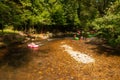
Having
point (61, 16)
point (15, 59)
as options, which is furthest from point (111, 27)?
point (61, 16)

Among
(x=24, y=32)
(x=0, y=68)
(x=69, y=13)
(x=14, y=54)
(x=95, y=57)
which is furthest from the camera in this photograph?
(x=69, y=13)

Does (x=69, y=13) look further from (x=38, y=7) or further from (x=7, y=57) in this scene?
(x=7, y=57)

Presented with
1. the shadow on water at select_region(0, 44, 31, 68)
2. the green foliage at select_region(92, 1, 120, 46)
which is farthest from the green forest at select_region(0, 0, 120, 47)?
the shadow on water at select_region(0, 44, 31, 68)

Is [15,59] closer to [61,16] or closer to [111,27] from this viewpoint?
[111,27]

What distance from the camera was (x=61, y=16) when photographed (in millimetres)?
43781

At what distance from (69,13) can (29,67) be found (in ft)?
103

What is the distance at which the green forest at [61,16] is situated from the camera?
25344mm

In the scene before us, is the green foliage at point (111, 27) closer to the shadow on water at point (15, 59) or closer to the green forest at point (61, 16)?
the green forest at point (61, 16)

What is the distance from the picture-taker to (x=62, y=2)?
156 feet

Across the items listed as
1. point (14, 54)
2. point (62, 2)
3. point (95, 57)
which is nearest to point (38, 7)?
point (62, 2)

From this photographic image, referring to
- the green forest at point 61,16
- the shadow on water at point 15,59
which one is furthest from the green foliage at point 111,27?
the shadow on water at point 15,59

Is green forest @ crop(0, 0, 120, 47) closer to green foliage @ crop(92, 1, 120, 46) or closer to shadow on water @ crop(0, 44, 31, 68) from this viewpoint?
green foliage @ crop(92, 1, 120, 46)

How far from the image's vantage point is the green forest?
25.3 m

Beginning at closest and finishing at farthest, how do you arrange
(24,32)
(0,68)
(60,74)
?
(60,74)
(0,68)
(24,32)
